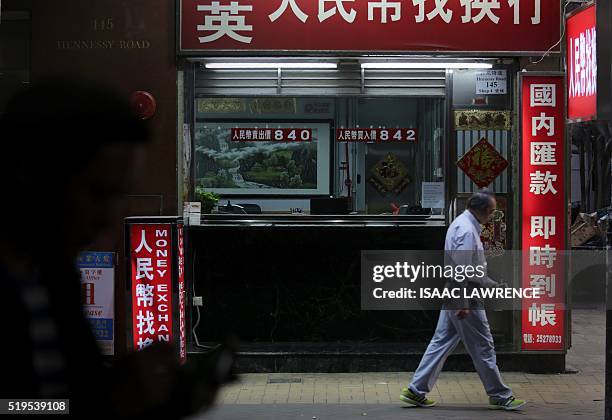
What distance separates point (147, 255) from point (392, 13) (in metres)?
3.28

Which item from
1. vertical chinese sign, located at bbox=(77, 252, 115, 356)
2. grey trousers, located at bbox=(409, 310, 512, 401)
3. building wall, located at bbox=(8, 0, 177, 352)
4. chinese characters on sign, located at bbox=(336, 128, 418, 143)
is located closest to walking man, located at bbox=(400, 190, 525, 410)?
grey trousers, located at bbox=(409, 310, 512, 401)

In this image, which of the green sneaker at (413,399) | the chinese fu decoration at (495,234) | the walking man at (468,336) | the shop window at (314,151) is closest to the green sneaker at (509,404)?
the walking man at (468,336)

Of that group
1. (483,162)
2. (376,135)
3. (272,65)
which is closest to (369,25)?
(272,65)

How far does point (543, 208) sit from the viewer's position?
9.36m

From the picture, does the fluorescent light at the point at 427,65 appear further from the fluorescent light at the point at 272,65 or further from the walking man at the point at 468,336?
the walking man at the point at 468,336

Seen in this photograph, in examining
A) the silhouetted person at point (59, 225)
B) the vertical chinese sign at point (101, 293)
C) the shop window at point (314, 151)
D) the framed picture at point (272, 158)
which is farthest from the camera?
the framed picture at point (272, 158)

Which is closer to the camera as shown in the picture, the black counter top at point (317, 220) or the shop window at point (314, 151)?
the black counter top at point (317, 220)

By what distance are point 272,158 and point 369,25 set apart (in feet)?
12.3

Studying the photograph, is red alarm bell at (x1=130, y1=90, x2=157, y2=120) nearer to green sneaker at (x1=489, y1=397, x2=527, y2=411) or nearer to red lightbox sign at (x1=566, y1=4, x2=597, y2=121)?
red lightbox sign at (x1=566, y1=4, x2=597, y2=121)

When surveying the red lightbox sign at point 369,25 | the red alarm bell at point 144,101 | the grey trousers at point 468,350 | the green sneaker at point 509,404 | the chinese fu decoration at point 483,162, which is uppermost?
the red lightbox sign at point 369,25

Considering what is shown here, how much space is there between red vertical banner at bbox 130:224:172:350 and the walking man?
216 cm

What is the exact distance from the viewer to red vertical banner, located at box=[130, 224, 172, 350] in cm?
830

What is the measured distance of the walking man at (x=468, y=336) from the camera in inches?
313

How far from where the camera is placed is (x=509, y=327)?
9.72 meters
